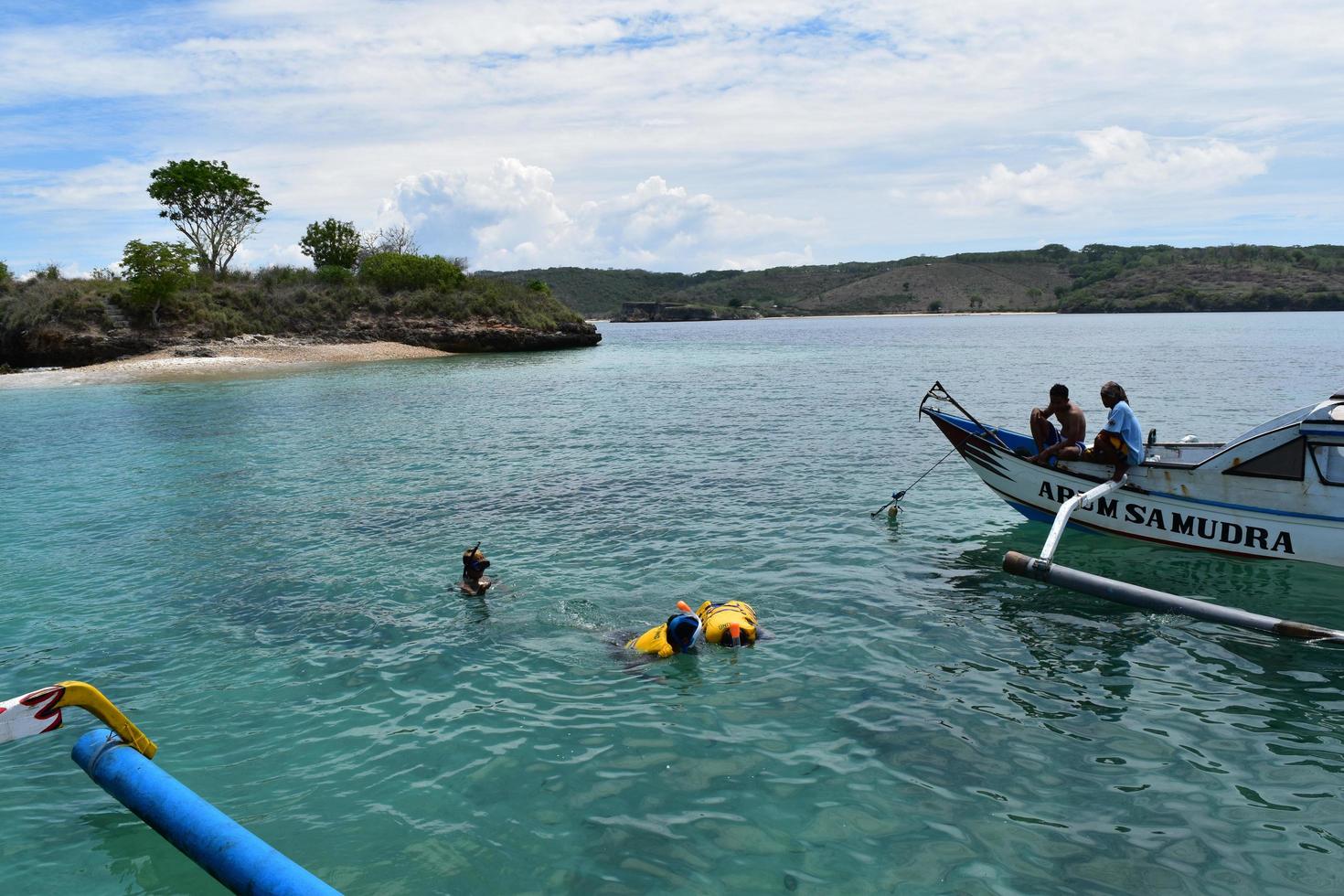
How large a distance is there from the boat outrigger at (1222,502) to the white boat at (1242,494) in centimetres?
1

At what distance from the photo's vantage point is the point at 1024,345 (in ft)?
226

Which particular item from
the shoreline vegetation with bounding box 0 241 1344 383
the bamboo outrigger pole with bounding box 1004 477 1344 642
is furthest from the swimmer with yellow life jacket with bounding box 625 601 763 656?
the shoreline vegetation with bounding box 0 241 1344 383

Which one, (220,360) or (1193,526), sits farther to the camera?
(220,360)

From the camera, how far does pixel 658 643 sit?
9.02 metres

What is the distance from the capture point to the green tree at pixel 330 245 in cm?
7612

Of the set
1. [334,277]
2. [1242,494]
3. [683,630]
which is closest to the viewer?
[683,630]

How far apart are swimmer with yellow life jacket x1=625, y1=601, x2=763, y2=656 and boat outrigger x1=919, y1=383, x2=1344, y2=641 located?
12.3 ft

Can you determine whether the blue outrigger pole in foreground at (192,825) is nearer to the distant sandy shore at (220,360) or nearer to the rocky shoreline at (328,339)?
the distant sandy shore at (220,360)

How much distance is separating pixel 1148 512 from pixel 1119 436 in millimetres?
1261

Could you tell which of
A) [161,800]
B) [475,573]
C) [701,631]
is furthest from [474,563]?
[161,800]

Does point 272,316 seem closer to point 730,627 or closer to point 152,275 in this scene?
point 152,275

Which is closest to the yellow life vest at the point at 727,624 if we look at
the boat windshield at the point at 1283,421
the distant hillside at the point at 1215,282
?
the boat windshield at the point at 1283,421

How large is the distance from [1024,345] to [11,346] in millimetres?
71354

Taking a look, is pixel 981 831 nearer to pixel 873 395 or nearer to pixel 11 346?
pixel 873 395
